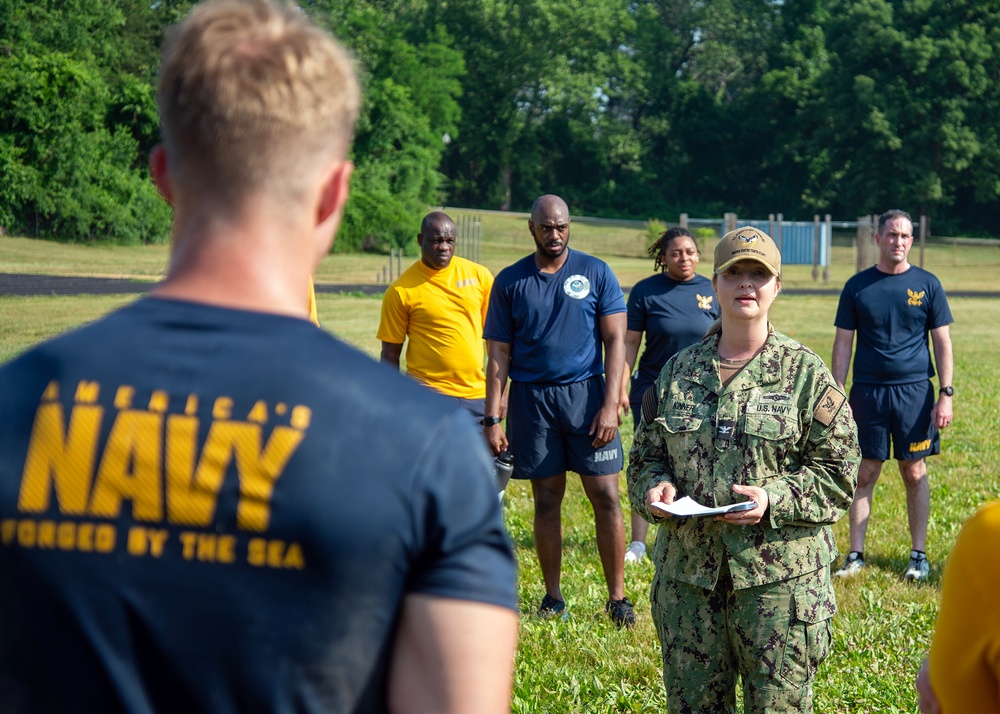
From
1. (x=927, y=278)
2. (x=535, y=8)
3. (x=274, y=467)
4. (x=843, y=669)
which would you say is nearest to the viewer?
(x=274, y=467)

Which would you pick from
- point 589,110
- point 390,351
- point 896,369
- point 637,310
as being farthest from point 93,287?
point 589,110

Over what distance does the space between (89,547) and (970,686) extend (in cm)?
135

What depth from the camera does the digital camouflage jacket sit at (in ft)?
11.3

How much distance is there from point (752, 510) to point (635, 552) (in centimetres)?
392

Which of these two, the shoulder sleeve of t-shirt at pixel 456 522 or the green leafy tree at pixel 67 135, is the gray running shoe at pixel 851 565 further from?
the green leafy tree at pixel 67 135

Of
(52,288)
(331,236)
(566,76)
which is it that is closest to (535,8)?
(566,76)

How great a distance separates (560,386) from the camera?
624 centimetres

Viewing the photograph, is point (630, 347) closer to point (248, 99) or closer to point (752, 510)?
point (752, 510)

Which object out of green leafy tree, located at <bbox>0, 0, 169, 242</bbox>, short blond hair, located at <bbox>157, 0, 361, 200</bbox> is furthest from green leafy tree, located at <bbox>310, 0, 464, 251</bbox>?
short blond hair, located at <bbox>157, 0, 361, 200</bbox>

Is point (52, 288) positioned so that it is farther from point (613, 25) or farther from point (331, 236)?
Result: point (613, 25)

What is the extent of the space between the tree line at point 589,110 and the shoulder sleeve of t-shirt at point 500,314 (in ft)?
117

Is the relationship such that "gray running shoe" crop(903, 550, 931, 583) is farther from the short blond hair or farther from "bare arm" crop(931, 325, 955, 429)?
the short blond hair

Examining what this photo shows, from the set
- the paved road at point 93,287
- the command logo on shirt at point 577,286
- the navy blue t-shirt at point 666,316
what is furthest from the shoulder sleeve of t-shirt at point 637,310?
the paved road at point 93,287

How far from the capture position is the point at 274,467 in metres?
1.29
